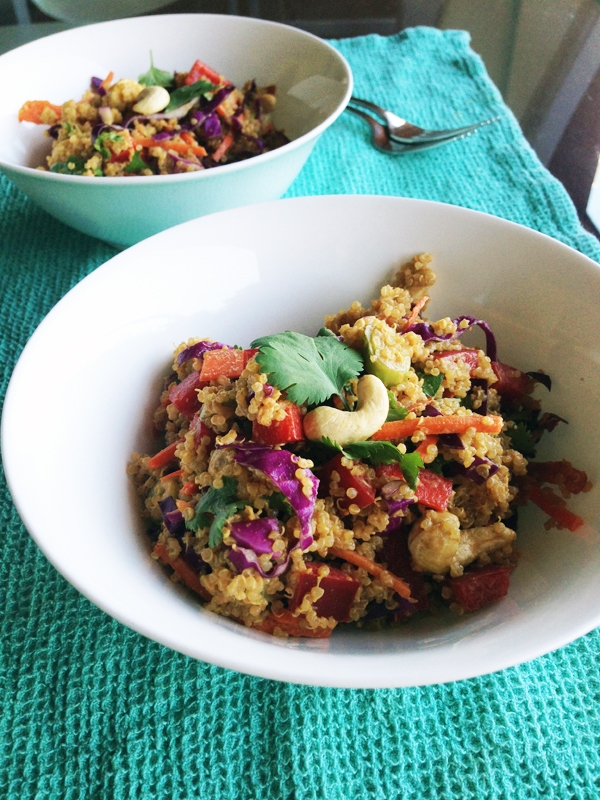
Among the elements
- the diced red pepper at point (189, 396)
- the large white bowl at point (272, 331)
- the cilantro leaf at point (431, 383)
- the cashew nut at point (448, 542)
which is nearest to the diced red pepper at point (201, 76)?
the large white bowl at point (272, 331)

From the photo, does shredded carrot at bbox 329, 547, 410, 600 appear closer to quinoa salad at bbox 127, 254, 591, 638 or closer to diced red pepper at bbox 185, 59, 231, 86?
quinoa salad at bbox 127, 254, 591, 638

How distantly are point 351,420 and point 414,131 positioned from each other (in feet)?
6.30

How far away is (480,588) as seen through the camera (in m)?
1.30

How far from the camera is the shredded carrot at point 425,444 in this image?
1.36 m

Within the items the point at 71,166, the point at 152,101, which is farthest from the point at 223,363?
the point at 152,101

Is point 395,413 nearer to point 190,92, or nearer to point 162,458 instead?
point 162,458

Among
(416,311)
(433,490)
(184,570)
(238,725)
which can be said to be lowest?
(238,725)

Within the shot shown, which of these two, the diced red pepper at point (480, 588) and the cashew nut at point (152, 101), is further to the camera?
the cashew nut at point (152, 101)

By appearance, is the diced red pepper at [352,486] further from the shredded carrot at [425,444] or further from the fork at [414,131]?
the fork at [414,131]

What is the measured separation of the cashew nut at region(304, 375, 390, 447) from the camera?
51.4 inches

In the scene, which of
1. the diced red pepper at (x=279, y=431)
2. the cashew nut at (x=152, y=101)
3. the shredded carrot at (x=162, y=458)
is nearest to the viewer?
the diced red pepper at (x=279, y=431)

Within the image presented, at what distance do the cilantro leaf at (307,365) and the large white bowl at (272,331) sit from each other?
1.20 feet

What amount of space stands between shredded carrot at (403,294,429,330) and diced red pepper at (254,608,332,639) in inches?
29.2

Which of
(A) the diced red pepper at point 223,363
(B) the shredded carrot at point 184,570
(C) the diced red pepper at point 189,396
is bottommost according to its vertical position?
(B) the shredded carrot at point 184,570
